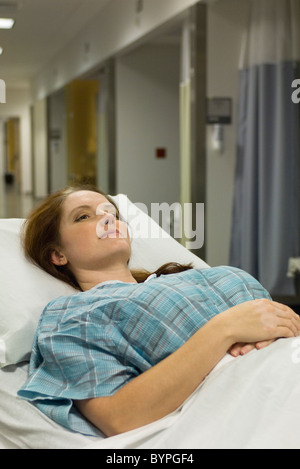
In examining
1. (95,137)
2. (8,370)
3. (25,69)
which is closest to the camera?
(8,370)

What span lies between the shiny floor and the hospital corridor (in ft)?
A: 0.30

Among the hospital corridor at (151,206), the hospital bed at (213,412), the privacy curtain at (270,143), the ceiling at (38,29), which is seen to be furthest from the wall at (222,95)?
the hospital bed at (213,412)

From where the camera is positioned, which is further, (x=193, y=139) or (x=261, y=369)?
(x=193, y=139)

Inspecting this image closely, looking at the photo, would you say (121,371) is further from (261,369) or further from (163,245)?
(163,245)

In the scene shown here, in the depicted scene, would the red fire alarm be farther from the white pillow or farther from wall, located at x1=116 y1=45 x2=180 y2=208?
the white pillow

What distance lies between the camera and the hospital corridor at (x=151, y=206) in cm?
130

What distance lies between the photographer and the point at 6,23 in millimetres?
6113

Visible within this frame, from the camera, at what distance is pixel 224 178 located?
4.31 metres

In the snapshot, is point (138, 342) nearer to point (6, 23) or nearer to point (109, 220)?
point (109, 220)

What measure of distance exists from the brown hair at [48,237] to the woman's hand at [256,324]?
48 centimetres

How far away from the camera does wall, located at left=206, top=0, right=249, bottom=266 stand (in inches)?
165

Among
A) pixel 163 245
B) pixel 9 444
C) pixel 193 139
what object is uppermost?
pixel 193 139
